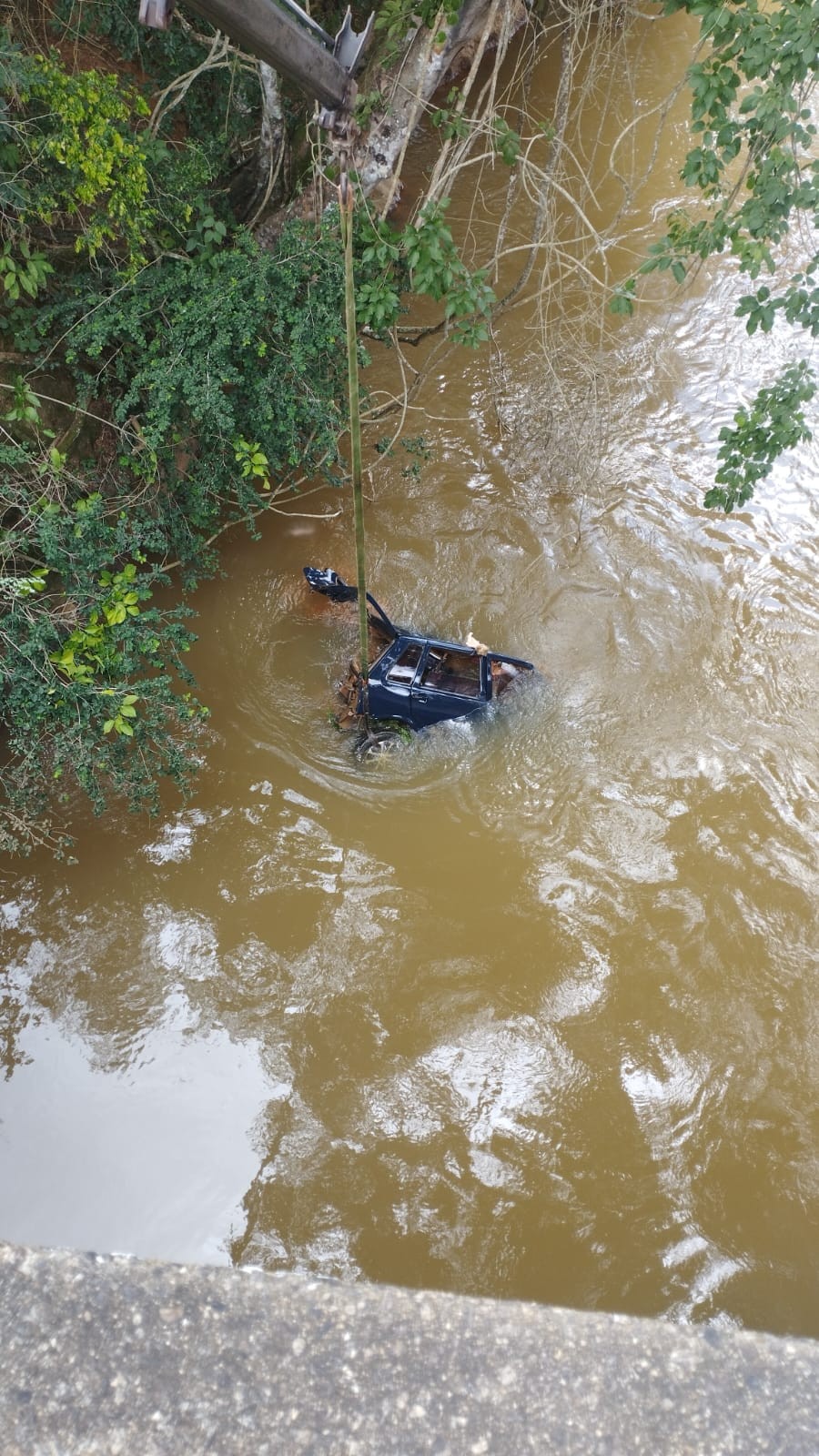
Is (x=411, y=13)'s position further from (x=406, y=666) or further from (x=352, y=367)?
(x=406, y=666)

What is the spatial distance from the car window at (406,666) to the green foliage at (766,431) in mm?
2028

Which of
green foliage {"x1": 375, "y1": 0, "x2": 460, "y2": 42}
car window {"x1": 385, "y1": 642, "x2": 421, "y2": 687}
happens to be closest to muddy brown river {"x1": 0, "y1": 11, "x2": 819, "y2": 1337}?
car window {"x1": 385, "y1": 642, "x2": 421, "y2": 687}

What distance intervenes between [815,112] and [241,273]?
26.9ft

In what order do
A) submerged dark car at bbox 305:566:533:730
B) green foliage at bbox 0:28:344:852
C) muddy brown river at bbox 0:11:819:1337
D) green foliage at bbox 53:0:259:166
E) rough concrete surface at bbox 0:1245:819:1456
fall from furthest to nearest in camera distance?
green foliage at bbox 53:0:259:166, submerged dark car at bbox 305:566:533:730, green foliage at bbox 0:28:344:852, muddy brown river at bbox 0:11:819:1337, rough concrete surface at bbox 0:1245:819:1456

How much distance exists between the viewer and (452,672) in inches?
234

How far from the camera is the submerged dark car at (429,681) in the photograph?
5777mm

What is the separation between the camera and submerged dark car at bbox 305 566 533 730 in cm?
578

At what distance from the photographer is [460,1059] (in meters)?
4.57

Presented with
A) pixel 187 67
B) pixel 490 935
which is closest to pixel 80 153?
pixel 187 67

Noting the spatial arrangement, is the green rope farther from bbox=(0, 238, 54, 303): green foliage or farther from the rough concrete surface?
the rough concrete surface

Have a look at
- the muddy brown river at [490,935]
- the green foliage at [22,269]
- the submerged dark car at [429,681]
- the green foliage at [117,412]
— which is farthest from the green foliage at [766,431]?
the green foliage at [22,269]

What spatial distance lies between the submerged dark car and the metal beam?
10.7 ft

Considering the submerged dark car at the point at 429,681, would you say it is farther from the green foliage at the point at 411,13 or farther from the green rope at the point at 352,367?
the green foliage at the point at 411,13

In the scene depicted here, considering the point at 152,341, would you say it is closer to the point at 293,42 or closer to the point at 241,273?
the point at 241,273
